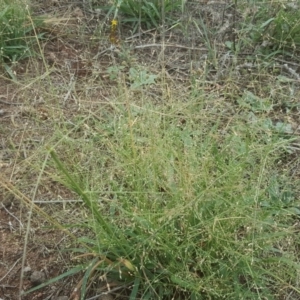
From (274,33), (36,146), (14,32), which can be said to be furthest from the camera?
(274,33)

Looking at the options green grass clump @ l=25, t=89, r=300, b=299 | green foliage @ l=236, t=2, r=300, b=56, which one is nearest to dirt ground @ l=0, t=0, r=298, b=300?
green grass clump @ l=25, t=89, r=300, b=299

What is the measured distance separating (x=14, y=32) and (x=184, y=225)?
1.37m

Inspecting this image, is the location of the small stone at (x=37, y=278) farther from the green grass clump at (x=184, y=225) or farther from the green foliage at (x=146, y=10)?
the green foliage at (x=146, y=10)

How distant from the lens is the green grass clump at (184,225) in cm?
150

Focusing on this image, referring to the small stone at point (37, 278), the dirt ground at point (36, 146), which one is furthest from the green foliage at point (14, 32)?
the small stone at point (37, 278)

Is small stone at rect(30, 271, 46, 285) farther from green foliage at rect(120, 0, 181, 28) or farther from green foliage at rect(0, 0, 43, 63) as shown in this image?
green foliage at rect(120, 0, 181, 28)

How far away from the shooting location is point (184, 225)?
1531mm

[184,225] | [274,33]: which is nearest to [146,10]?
[274,33]

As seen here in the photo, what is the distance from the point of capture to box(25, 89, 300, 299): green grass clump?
1.50 m

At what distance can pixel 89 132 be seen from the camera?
1.94m

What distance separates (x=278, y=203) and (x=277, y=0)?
1.26 metres

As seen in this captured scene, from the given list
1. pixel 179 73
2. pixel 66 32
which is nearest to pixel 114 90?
pixel 179 73

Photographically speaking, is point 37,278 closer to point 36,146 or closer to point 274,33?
point 36,146

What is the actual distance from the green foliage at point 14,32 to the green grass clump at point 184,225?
0.98 metres
